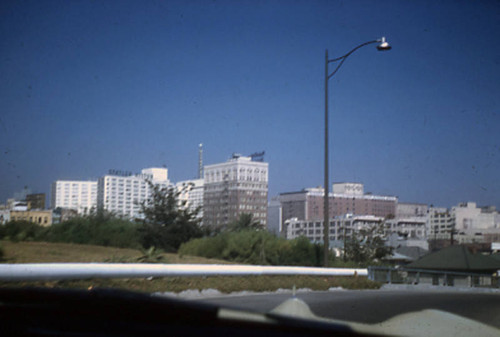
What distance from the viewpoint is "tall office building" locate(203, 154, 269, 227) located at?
7444 cm

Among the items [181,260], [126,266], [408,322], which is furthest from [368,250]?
[408,322]

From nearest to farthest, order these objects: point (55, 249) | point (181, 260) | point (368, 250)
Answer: point (55, 249), point (181, 260), point (368, 250)

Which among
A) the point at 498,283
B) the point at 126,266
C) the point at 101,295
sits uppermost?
the point at 101,295

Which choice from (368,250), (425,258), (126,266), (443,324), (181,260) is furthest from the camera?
(425,258)

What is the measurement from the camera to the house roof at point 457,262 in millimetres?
36000

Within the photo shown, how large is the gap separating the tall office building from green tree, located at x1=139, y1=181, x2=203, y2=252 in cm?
4228

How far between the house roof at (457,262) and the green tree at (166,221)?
57.9 feet

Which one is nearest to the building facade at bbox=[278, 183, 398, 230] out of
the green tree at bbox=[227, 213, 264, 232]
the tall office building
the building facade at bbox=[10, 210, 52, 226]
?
the tall office building

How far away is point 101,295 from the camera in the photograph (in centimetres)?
142

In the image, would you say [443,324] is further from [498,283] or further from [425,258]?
[425,258]

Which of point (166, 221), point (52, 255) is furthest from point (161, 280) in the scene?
point (166, 221)

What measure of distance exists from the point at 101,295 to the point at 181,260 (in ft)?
53.7

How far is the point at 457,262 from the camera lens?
119 feet

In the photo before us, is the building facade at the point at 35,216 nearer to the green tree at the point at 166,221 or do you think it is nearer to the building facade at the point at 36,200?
the building facade at the point at 36,200
